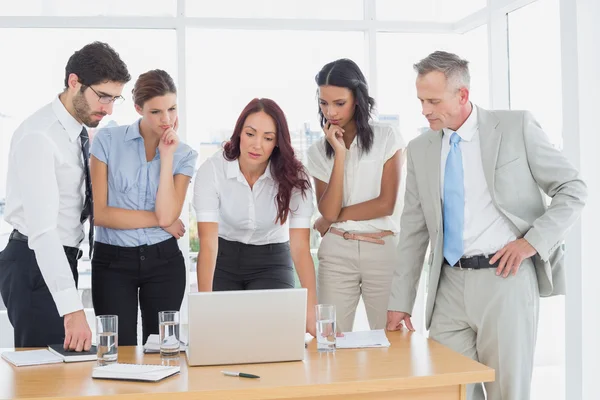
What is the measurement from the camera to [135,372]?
2.23 m

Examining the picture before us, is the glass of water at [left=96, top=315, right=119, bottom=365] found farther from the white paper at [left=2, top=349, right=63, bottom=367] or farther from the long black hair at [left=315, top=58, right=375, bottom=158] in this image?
the long black hair at [left=315, top=58, right=375, bottom=158]

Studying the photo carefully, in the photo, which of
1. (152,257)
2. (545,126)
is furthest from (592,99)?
(152,257)

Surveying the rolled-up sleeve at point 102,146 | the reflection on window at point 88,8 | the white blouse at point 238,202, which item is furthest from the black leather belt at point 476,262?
the reflection on window at point 88,8

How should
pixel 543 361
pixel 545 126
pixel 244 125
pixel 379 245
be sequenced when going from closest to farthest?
pixel 244 125 → pixel 379 245 → pixel 545 126 → pixel 543 361

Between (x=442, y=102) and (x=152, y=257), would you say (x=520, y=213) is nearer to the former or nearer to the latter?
(x=442, y=102)

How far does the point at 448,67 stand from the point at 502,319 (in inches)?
40.9

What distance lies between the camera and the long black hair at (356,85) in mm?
3541

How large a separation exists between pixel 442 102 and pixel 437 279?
0.73m

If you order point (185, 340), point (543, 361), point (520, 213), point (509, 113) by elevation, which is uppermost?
point (509, 113)

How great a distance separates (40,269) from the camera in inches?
107

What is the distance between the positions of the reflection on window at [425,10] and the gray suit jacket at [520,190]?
2.34m

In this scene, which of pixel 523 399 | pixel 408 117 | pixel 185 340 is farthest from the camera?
pixel 408 117

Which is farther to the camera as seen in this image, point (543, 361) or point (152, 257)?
point (543, 361)

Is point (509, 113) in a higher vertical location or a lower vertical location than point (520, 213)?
higher
